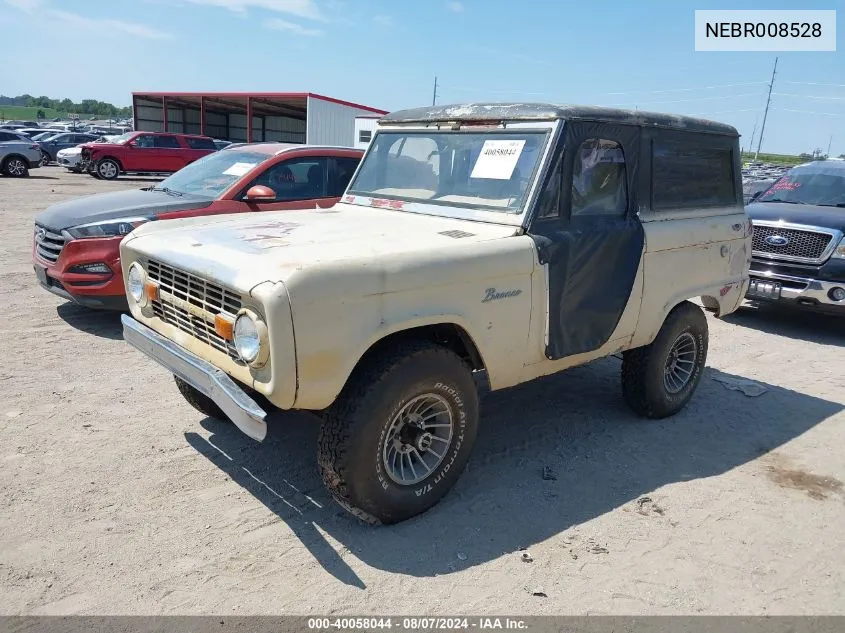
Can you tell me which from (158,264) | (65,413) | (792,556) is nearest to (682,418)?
(792,556)

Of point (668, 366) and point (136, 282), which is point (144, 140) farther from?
point (668, 366)

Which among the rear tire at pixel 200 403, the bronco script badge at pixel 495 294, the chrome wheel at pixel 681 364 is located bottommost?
the rear tire at pixel 200 403

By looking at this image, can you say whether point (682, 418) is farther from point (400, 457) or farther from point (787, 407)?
point (400, 457)

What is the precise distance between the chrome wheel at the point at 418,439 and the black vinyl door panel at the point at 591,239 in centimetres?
77

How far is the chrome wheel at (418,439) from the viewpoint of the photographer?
11.1 ft

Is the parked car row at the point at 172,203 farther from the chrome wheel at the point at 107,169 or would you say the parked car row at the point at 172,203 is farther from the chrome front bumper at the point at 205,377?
the chrome wheel at the point at 107,169

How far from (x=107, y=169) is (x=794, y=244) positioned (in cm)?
2239

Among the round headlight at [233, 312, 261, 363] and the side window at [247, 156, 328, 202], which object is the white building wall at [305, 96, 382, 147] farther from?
the round headlight at [233, 312, 261, 363]

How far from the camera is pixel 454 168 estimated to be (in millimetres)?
4297

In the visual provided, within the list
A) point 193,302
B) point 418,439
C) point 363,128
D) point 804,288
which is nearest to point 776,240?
point 804,288

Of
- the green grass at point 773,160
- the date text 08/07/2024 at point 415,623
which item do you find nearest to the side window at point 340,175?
the date text 08/07/2024 at point 415,623

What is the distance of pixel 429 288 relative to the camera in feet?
10.6

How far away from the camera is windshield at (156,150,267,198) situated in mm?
6996

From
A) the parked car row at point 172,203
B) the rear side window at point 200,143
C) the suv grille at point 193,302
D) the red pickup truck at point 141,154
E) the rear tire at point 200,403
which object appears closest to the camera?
the suv grille at point 193,302
